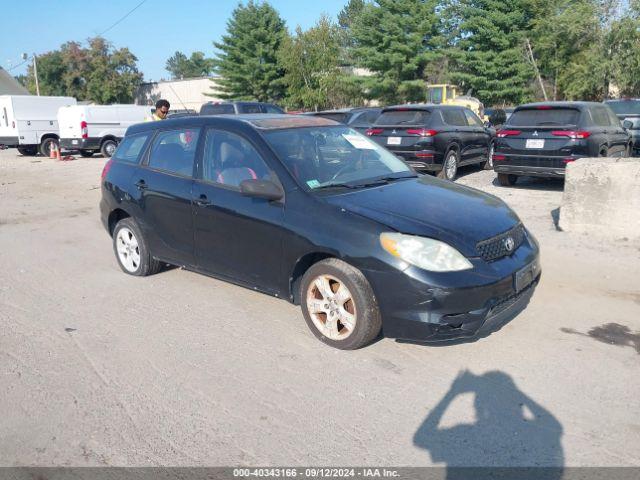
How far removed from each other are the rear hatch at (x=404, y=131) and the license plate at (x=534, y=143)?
5.87 feet

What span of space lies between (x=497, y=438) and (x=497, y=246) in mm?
1463

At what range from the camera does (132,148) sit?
6043 millimetres

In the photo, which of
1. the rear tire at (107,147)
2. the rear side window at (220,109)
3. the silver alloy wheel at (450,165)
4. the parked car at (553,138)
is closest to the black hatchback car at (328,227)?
the parked car at (553,138)

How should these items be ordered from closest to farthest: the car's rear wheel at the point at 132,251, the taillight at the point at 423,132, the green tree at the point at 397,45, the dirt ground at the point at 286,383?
the dirt ground at the point at 286,383, the car's rear wheel at the point at 132,251, the taillight at the point at 423,132, the green tree at the point at 397,45

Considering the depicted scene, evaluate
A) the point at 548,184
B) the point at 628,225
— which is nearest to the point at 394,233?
the point at 628,225

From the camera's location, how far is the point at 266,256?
4.52 meters

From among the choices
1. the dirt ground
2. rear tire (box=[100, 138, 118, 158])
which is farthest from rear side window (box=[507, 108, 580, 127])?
rear tire (box=[100, 138, 118, 158])

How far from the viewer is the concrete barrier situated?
6.75 meters

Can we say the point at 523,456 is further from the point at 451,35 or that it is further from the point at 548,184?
the point at 451,35

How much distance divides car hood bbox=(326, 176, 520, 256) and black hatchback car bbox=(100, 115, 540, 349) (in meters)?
0.01

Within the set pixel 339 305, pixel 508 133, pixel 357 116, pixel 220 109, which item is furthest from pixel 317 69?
pixel 339 305

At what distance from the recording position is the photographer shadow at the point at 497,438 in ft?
9.29

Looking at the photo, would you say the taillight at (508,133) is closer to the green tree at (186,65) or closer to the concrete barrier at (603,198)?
the concrete barrier at (603,198)

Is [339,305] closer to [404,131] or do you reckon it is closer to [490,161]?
[404,131]
